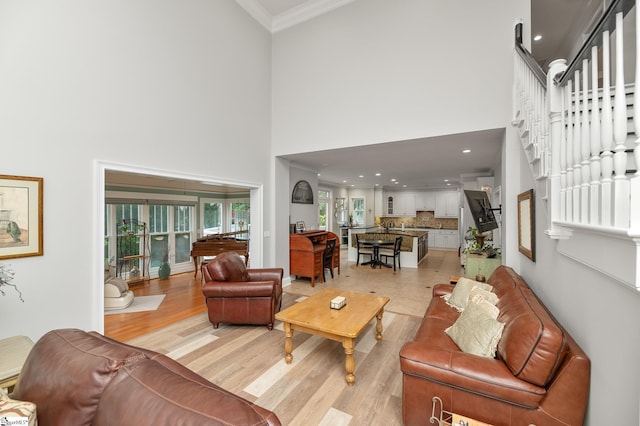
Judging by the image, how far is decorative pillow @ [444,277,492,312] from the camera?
9.20 ft

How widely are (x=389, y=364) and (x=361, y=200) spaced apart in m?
9.05

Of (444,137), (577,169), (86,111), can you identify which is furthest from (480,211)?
(86,111)

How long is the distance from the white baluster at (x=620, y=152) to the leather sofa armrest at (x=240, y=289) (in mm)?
3007

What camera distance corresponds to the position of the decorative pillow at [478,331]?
70.9 inches

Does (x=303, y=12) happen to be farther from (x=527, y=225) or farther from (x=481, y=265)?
(x=481, y=265)

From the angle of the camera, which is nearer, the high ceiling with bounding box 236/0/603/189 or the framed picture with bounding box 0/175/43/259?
the framed picture with bounding box 0/175/43/259

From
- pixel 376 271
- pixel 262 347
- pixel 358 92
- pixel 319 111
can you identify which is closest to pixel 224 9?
pixel 319 111

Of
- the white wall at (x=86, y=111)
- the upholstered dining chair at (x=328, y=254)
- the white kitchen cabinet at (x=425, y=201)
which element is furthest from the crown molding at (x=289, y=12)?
the white kitchen cabinet at (x=425, y=201)

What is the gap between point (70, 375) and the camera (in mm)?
1047

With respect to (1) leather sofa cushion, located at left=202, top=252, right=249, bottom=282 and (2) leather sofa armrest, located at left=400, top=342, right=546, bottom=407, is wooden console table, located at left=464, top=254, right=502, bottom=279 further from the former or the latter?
(1) leather sofa cushion, located at left=202, top=252, right=249, bottom=282

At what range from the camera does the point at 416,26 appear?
3910mm

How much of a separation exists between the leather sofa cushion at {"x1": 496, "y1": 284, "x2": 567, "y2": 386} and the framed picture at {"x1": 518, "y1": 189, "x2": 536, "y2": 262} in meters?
1.09

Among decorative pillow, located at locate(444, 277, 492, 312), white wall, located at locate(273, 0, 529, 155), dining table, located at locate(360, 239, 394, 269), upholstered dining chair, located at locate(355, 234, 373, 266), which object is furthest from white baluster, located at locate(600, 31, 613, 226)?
upholstered dining chair, located at locate(355, 234, 373, 266)

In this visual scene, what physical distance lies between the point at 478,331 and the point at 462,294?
3.41 feet
